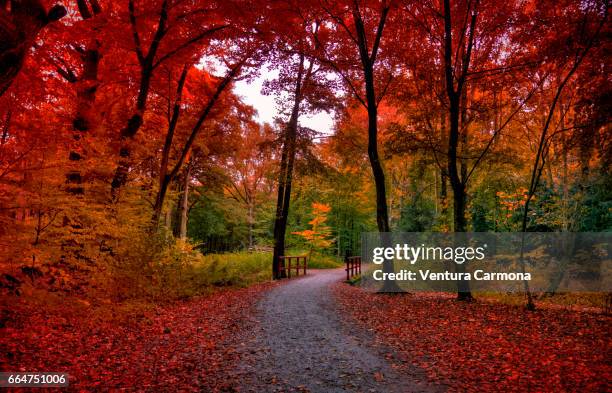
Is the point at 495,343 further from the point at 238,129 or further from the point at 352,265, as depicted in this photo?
the point at 238,129

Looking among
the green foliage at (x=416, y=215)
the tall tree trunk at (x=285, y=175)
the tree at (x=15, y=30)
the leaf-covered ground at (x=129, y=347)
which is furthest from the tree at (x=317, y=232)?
the tree at (x=15, y=30)

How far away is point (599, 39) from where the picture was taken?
8.07 metres

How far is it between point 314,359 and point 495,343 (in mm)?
3220

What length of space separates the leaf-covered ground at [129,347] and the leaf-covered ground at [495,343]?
2.93 m

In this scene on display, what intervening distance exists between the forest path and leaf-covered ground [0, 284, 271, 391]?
401mm

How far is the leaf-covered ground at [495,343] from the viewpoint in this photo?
14.2 feet

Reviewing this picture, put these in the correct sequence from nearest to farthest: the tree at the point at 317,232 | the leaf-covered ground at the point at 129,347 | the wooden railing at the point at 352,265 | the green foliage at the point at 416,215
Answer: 1. the leaf-covered ground at the point at 129,347
2. the wooden railing at the point at 352,265
3. the green foliage at the point at 416,215
4. the tree at the point at 317,232

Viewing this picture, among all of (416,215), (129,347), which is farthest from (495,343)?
(416,215)

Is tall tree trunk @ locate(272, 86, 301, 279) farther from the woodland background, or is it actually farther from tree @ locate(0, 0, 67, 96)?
tree @ locate(0, 0, 67, 96)

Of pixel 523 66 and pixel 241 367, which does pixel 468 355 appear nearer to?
pixel 241 367

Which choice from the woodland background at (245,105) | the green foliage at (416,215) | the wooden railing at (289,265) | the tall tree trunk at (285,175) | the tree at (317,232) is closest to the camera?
the woodland background at (245,105)

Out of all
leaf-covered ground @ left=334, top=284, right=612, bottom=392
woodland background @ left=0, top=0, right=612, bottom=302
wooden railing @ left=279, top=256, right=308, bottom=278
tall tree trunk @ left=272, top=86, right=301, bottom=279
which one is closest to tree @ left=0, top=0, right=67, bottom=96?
woodland background @ left=0, top=0, right=612, bottom=302

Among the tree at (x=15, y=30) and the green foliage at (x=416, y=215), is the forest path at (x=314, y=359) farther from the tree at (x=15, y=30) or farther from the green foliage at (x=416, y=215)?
the green foliage at (x=416, y=215)

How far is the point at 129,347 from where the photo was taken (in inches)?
227
